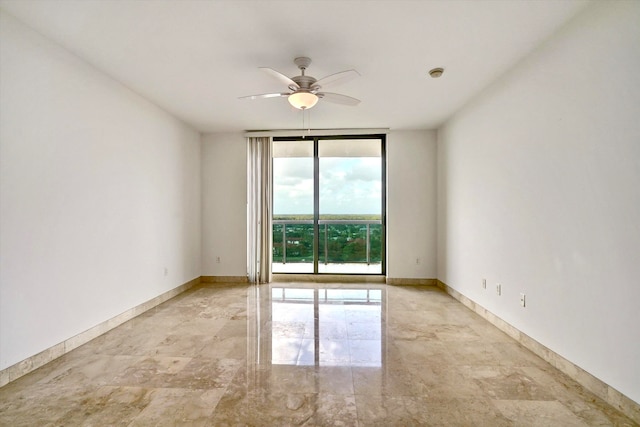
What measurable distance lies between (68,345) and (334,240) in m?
3.82

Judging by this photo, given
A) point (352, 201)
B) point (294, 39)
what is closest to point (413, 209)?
point (352, 201)

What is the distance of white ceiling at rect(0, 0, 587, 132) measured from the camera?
7.06 feet

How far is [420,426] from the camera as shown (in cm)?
173

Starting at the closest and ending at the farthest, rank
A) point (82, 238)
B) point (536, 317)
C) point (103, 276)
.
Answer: point (536, 317)
point (82, 238)
point (103, 276)

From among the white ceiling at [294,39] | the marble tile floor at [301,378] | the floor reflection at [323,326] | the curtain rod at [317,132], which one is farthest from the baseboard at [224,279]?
the white ceiling at [294,39]

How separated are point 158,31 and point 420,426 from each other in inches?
125

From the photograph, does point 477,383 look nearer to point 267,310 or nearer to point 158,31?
point 267,310

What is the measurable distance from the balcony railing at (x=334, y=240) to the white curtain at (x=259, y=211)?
0.37m

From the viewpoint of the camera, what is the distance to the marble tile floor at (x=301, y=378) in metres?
1.82

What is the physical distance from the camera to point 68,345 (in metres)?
2.67

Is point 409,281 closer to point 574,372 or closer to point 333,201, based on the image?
point 333,201

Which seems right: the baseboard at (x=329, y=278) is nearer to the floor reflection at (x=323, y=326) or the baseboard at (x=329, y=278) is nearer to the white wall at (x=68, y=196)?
the floor reflection at (x=323, y=326)

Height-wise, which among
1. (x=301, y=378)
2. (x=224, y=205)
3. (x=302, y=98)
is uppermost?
(x=302, y=98)

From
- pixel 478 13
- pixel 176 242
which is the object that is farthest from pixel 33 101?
pixel 478 13
